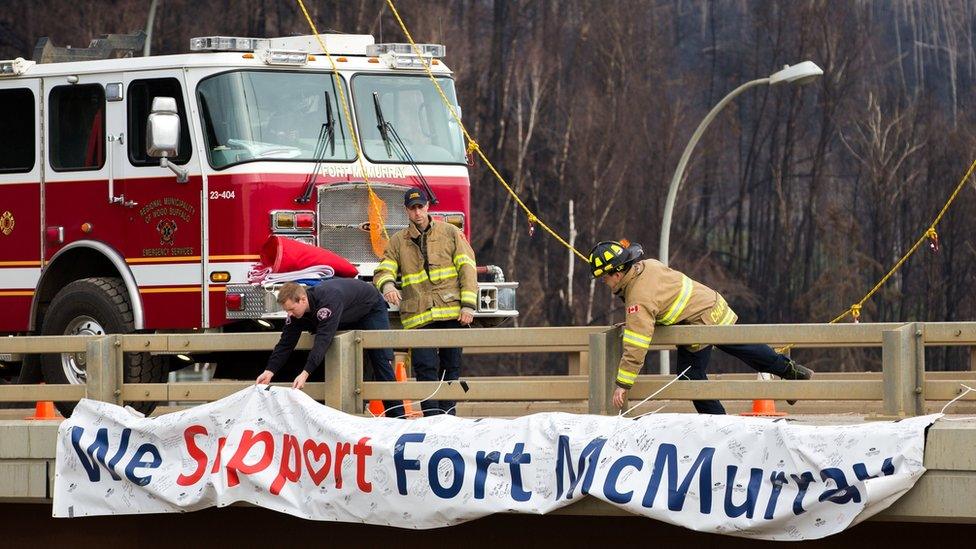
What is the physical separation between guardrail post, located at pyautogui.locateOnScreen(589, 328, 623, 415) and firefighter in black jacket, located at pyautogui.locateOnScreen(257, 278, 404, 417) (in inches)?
55.8

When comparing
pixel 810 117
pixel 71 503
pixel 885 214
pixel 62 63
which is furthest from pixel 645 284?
pixel 810 117

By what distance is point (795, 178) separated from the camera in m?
52.5

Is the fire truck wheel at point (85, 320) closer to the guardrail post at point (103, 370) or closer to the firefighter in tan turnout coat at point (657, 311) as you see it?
the guardrail post at point (103, 370)

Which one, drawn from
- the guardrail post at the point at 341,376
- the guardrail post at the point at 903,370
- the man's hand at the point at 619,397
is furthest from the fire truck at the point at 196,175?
the guardrail post at the point at 903,370

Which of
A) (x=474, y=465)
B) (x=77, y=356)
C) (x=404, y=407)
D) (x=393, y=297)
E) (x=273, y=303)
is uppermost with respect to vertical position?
(x=393, y=297)

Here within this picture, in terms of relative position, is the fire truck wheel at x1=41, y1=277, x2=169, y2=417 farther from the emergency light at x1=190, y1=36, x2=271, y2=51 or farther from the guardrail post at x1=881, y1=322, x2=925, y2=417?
the guardrail post at x1=881, y1=322, x2=925, y2=417

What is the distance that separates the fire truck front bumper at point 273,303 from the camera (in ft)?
42.1

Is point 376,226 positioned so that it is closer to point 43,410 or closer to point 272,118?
point 272,118

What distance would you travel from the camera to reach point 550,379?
10.9 m

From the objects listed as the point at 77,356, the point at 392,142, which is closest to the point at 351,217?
the point at 392,142

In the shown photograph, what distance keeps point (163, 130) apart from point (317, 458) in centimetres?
372

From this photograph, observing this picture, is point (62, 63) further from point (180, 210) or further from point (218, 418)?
point (218, 418)

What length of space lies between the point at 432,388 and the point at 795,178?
42873mm

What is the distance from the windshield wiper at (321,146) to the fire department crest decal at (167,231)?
1.01 meters
